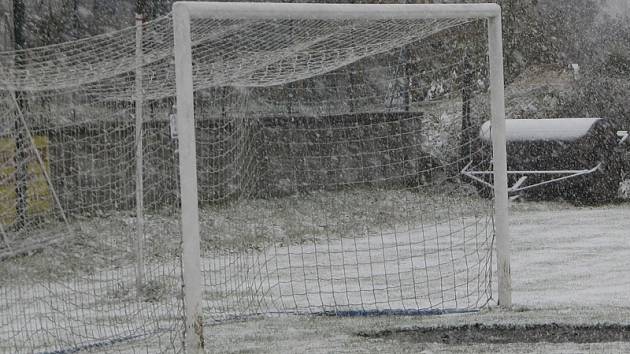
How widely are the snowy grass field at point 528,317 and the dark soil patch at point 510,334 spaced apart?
0.11 m

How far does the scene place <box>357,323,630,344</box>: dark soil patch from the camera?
23.0 ft

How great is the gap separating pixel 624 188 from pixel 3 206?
10.5 m

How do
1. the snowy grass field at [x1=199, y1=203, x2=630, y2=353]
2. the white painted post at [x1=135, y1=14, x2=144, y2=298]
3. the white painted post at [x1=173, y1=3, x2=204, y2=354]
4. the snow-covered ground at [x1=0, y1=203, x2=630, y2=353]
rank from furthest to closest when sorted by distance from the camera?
the white painted post at [x1=135, y1=14, x2=144, y2=298], the snow-covered ground at [x1=0, y1=203, x2=630, y2=353], the snowy grass field at [x1=199, y1=203, x2=630, y2=353], the white painted post at [x1=173, y1=3, x2=204, y2=354]

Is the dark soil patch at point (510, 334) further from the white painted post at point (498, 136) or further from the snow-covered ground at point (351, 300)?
the white painted post at point (498, 136)

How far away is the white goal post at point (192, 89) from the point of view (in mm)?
6672

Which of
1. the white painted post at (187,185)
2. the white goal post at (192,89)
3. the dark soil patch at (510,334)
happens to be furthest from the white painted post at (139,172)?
the dark soil patch at (510,334)

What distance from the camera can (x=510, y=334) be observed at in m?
7.23

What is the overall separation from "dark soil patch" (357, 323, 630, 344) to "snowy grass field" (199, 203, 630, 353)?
0.35 feet

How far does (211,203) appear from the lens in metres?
13.0

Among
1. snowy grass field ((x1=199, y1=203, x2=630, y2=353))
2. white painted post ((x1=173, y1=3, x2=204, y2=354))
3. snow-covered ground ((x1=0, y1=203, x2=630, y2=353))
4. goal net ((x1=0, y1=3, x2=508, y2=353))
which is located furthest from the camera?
goal net ((x1=0, y1=3, x2=508, y2=353))

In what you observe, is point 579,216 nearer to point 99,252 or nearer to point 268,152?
point 268,152

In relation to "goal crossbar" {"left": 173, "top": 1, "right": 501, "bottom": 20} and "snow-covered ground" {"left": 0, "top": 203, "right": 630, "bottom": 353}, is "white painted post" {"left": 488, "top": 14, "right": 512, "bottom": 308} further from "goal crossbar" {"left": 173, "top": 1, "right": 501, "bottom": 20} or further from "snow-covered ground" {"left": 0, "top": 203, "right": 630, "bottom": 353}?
"snow-covered ground" {"left": 0, "top": 203, "right": 630, "bottom": 353}

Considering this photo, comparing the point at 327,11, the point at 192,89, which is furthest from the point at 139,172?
the point at 192,89

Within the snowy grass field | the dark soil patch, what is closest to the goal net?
the snowy grass field
